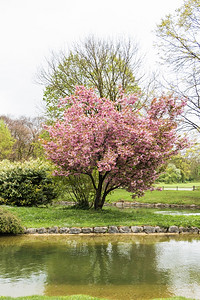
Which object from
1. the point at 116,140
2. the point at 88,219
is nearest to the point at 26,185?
the point at 88,219

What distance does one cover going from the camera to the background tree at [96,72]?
22.4m

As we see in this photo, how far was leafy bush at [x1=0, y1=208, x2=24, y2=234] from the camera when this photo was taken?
10289 mm

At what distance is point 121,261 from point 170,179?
158 ft

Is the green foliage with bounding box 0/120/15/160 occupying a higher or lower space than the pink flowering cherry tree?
higher

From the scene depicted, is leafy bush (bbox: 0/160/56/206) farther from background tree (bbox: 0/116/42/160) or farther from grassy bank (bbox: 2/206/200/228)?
background tree (bbox: 0/116/42/160)

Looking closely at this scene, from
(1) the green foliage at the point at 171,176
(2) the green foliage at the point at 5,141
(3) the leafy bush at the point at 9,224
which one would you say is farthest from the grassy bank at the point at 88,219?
(1) the green foliage at the point at 171,176

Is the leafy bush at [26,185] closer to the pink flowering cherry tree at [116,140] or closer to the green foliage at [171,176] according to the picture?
the pink flowering cherry tree at [116,140]

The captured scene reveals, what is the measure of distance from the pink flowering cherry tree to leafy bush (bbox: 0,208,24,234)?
10.5 ft

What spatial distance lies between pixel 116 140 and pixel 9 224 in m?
5.15

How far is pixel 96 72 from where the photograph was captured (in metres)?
22.7

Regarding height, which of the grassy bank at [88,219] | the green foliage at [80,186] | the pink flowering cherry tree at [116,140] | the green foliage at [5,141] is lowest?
the grassy bank at [88,219]

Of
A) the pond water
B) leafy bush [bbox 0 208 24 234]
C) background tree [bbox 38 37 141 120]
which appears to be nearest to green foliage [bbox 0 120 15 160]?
background tree [bbox 38 37 141 120]

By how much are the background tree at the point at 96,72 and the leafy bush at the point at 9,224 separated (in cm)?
1318

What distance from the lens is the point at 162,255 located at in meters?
8.09
